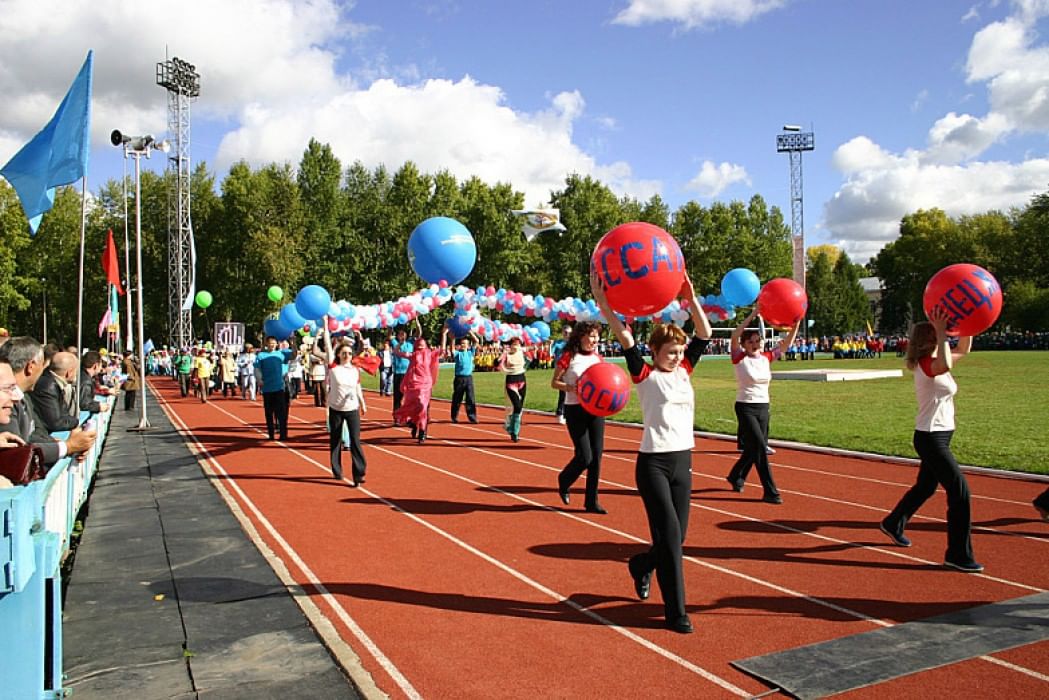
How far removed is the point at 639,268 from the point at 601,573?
248 cm

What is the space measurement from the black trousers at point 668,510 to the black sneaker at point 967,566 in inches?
102

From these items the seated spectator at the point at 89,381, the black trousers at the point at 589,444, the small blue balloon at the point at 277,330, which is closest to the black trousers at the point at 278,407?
the small blue balloon at the point at 277,330

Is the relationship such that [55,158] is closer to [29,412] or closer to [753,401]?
[29,412]

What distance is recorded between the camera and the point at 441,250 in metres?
14.0

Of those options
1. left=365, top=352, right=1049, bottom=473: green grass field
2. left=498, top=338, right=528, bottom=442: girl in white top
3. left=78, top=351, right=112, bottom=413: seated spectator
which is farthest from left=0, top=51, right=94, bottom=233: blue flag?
left=365, top=352, right=1049, bottom=473: green grass field

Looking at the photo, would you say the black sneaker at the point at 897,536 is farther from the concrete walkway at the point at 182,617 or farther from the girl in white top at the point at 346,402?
the girl in white top at the point at 346,402

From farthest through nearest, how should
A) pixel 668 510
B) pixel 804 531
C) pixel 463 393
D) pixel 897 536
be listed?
pixel 463 393 < pixel 804 531 < pixel 897 536 < pixel 668 510

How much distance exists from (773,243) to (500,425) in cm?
6639

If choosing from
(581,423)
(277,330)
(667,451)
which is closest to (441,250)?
(277,330)

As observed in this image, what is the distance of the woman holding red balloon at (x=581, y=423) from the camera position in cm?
825

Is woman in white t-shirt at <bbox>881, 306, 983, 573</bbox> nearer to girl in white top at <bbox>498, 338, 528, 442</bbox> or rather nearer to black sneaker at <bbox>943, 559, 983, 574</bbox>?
black sneaker at <bbox>943, 559, 983, 574</bbox>

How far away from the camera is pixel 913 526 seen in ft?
24.8

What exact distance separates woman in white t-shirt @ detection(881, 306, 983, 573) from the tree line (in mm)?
49989

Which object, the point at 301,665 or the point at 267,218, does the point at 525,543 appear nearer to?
the point at 301,665
